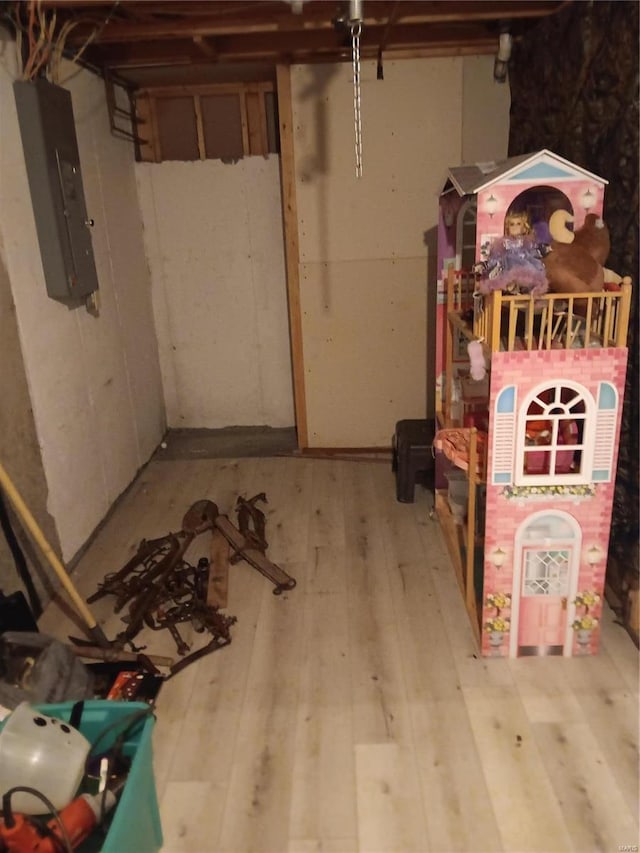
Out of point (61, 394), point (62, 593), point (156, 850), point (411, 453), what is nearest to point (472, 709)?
point (156, 850)

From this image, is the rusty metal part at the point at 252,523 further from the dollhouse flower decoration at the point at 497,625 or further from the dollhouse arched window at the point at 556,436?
the dollhouse arched window at the point at 556,436

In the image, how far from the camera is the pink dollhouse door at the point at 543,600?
217 cm

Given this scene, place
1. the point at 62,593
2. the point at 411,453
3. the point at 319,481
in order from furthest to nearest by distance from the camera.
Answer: the point at 319,481
the point at 411,453
the point at 62,593

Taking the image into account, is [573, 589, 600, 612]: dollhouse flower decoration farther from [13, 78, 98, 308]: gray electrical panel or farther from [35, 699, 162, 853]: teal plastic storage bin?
[13, 78, 98, 308]: gray electrical panel

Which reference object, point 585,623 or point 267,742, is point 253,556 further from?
point 585,623

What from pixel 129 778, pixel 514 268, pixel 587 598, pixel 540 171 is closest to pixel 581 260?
pixel 514 268

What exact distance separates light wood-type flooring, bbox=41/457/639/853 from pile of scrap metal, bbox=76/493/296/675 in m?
0.06

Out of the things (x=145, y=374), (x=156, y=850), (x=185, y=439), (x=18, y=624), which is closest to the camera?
(x=156, y=850)

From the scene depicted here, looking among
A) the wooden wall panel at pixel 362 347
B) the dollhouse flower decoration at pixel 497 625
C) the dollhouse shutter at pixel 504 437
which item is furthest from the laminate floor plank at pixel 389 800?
the wooden wall panel at pixel 362 347

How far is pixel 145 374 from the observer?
13.4ft

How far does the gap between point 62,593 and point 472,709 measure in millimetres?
1664

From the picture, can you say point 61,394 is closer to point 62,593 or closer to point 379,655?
point 62,593

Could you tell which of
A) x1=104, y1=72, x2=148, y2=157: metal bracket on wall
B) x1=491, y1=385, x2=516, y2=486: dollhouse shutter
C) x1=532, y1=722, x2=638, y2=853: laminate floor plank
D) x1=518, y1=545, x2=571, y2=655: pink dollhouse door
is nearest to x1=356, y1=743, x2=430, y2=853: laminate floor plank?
x1=532, y1=722, x2=638, y2=853: laminate floor plank

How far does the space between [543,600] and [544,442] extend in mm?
532
